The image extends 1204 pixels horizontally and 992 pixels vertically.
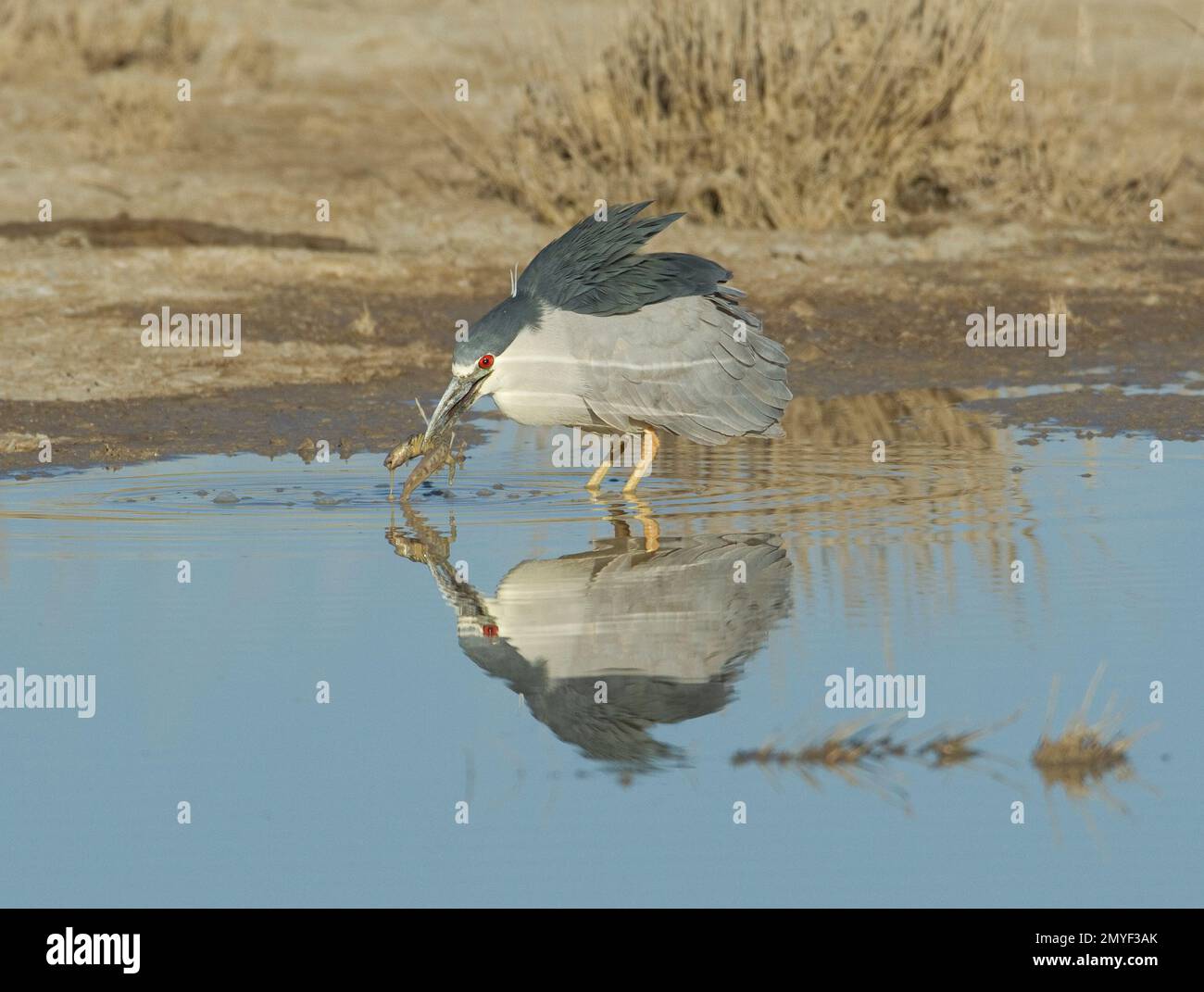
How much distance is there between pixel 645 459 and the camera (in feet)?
27.5

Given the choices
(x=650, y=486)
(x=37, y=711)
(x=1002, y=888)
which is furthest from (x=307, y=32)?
(x=1002, y=888)

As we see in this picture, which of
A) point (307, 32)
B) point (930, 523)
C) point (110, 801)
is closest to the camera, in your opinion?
point (110, 801)

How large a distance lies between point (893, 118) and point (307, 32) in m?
7.49

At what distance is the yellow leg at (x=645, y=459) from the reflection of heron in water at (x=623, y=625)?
59 centimetres

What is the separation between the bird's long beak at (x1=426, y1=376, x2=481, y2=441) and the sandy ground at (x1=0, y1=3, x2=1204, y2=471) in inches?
51.4

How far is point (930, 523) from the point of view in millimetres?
7504

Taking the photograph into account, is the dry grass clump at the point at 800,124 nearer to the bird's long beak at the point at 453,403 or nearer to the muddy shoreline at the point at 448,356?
the muddy shoreline at the point at 448,356

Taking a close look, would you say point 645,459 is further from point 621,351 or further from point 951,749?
point 951,749

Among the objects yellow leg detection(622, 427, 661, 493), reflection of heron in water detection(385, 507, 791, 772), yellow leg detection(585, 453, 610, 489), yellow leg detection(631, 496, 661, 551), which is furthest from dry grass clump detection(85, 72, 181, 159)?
reflection of heron in water detection(385, 507, 791, 772)

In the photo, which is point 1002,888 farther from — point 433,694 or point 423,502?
point 423,502

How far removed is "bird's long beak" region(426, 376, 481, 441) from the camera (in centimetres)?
787

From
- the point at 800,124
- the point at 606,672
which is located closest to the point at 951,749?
the point at 606,672

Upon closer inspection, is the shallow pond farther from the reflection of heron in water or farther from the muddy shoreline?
the muddy shoreline
